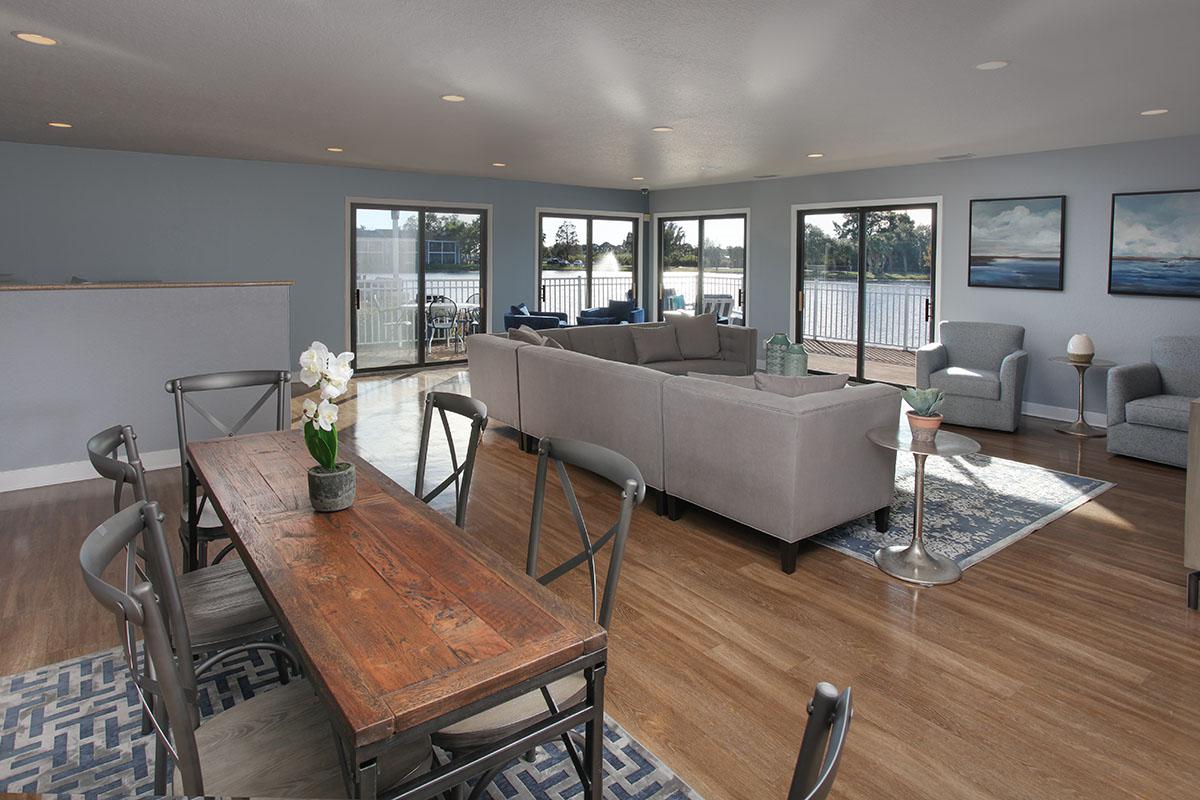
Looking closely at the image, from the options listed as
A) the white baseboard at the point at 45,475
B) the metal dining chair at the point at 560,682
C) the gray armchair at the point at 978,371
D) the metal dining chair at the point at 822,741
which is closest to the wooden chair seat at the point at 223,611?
the metal dining chair at the point at 560,682

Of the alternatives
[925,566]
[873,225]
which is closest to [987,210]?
[873,225]

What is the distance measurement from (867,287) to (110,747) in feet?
26.1

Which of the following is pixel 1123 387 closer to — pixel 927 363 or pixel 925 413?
pixel 927 363

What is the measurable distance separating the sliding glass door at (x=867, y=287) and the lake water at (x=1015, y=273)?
1.80ft

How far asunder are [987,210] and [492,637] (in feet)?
23.8

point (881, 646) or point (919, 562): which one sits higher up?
point (919, 562)

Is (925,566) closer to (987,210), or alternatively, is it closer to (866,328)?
(987,210)

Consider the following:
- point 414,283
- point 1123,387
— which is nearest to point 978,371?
point 1123,387

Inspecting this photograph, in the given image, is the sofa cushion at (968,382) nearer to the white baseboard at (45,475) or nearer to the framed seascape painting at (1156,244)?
the framed seascape painting at (1156,244)

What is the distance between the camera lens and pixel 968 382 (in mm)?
6414

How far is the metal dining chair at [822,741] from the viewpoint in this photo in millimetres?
780

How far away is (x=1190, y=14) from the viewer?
2.97m

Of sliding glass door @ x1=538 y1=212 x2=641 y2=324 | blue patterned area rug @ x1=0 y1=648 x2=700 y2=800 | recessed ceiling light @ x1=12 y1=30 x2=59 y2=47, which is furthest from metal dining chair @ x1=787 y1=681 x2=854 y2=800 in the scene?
sliding glass door @ x1=538 y1=212 x2=641 y2=324

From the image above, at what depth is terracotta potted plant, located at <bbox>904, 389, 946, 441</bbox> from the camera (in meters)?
3.45
